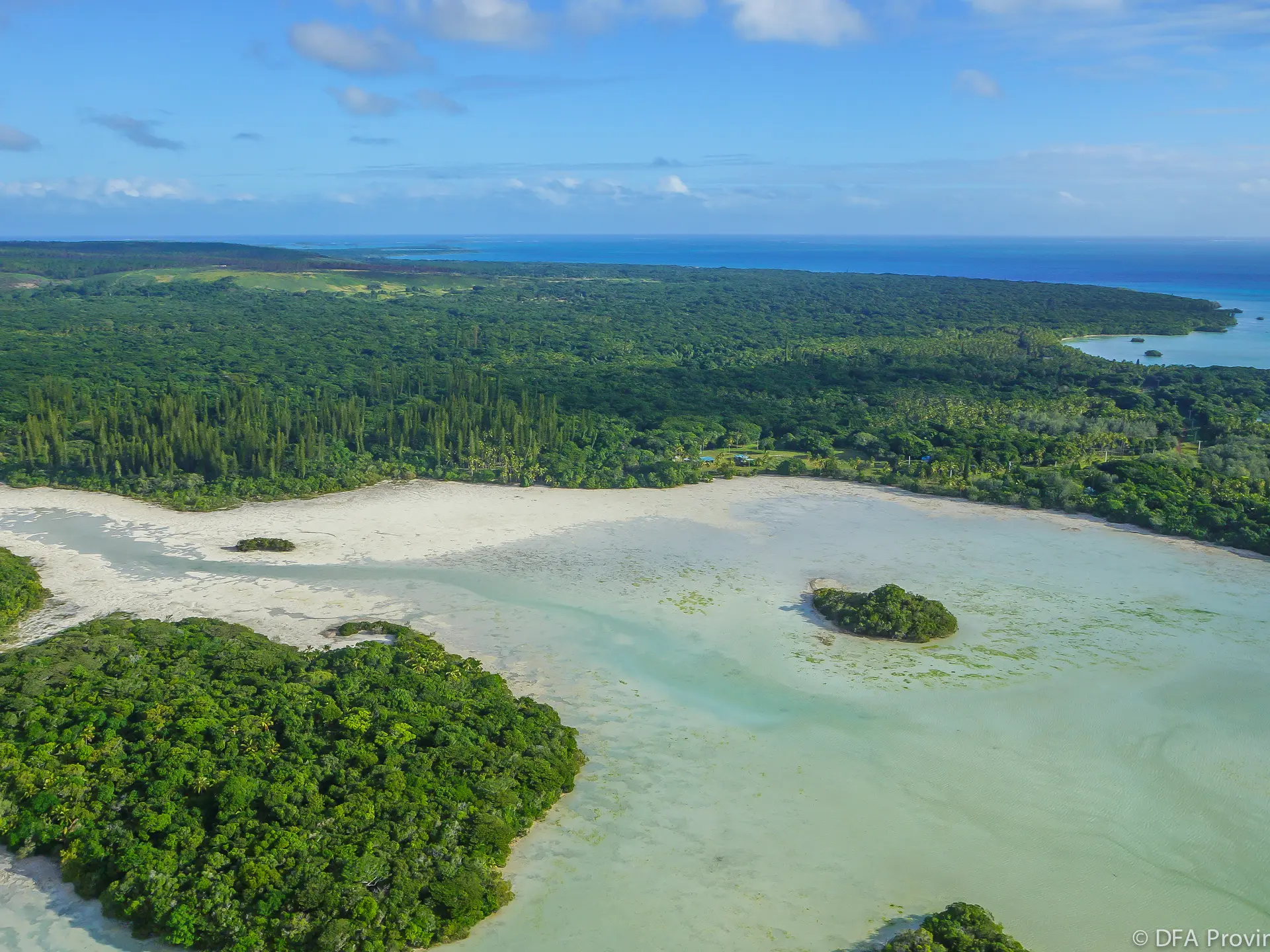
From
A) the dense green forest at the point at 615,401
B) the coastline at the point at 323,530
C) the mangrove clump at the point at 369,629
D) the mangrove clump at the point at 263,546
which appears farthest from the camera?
the dense green forest at the point at 615,401

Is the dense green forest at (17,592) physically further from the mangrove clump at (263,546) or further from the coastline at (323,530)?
the mangrove clump at (263,546)

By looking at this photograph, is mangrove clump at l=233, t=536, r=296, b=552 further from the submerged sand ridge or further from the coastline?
the submerged sand ridge

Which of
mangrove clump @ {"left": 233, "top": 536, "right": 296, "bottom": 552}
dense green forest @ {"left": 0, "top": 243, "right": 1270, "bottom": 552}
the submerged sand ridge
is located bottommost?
the submerged sand ridge

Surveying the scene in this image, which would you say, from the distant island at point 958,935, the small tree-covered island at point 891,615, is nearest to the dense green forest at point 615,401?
the small tree-covered island at point 891,615

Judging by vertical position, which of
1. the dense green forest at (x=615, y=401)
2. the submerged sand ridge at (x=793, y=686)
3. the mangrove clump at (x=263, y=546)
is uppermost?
the dense green forest at (x=615, y=401)

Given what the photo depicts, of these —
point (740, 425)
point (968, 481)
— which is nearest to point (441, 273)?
point (740, 425)

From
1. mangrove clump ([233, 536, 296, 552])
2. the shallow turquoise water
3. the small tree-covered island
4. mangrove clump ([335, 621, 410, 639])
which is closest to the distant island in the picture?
the small tree-covered island
